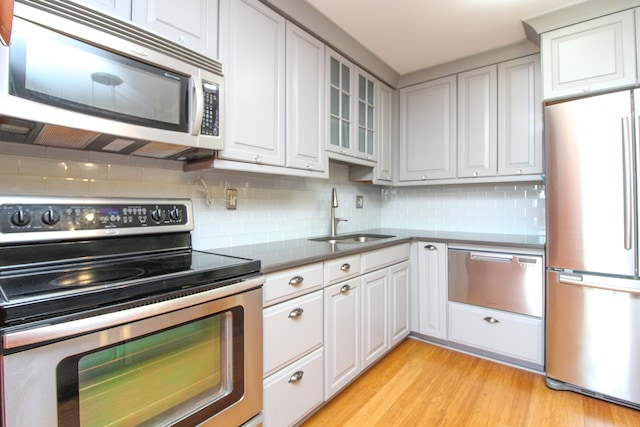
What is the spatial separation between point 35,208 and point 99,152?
0.36 meters

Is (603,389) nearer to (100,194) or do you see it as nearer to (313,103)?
(313,103)

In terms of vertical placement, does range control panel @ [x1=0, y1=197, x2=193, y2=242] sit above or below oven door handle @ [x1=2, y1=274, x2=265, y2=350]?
above

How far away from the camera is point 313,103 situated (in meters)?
2.07

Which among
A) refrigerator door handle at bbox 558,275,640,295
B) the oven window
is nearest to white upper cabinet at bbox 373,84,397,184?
refrigerator door handle at bbox 558,275,640,295

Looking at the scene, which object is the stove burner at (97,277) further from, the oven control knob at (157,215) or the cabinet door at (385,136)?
the cabinet door at (385,136)

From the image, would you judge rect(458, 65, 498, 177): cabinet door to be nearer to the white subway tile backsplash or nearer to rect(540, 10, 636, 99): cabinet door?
the white subway tile backsplash

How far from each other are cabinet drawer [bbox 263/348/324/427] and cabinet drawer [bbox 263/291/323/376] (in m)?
0.05

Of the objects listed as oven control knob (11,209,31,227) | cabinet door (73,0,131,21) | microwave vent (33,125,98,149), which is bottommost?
oven control knob (11,209,31,227)

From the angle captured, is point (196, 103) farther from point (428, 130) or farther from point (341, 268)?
point (428, 130)

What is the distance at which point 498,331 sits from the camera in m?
2.31

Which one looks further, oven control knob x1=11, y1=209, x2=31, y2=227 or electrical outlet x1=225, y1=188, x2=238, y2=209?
electrical outlet x1=225, y1=188, x2=238, y2=209

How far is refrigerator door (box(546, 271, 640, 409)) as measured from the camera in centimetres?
178

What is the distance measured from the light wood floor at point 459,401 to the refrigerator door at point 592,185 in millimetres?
774

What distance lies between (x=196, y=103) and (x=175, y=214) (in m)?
0.52
